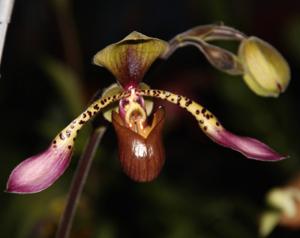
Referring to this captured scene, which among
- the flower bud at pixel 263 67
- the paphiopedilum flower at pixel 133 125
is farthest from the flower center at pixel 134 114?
the flower bud at pixel 263 67

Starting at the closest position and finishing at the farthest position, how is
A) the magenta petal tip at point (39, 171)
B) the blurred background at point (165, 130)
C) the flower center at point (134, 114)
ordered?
the magenta petal tip at point (39, 171), the flower center at point (134, 114), the blurred background at point (165, 130)

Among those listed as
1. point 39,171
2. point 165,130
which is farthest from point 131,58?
point 165,130

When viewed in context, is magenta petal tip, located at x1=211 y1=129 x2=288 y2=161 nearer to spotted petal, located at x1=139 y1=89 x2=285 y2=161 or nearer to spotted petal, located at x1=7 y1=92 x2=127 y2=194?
spotted petal, located at x1=139 y1=89 x2=285 y2=161

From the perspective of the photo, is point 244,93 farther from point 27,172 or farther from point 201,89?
point 27,172

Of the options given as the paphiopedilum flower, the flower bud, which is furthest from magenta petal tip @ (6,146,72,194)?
the flower bud

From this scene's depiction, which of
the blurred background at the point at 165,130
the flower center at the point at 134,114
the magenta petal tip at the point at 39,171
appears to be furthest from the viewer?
the blurred background at the point at 165,130

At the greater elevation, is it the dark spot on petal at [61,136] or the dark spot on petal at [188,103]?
the dark spot on petal at [61,136]

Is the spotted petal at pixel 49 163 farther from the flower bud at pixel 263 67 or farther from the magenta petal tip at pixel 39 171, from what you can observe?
the flower bud at pixel 263 67
